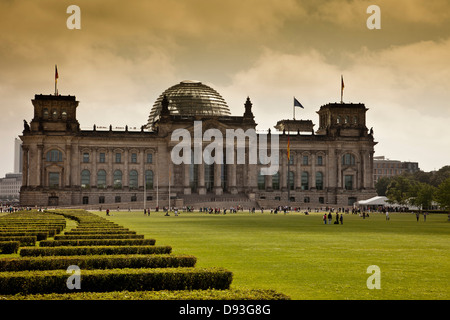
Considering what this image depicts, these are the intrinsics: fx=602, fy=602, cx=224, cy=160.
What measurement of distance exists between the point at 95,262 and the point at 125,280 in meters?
3.40

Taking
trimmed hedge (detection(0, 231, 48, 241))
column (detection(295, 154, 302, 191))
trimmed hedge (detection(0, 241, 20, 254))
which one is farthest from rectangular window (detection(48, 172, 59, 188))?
trimmed hedge (detection(0, 241, 20, 254))

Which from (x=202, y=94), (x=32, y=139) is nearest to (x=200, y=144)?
(x=202, y=94)

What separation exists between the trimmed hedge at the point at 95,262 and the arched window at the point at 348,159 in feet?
428

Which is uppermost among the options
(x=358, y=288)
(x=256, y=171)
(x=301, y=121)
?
(x=301, y=121)

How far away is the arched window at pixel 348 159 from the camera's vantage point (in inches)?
5856

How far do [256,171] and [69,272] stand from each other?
124884mm

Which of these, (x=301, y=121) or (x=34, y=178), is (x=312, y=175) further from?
(x=34, y=178)

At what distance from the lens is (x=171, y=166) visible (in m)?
140

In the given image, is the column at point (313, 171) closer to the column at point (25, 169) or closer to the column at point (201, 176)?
the column at point (201, 176)

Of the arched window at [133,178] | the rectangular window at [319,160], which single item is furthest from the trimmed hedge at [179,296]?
the rectangular window at [319,160]

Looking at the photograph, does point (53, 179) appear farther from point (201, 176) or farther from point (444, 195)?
point (444, 195)

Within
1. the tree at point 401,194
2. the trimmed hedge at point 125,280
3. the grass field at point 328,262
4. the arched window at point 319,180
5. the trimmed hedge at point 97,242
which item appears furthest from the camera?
the arched window at point 319,180
